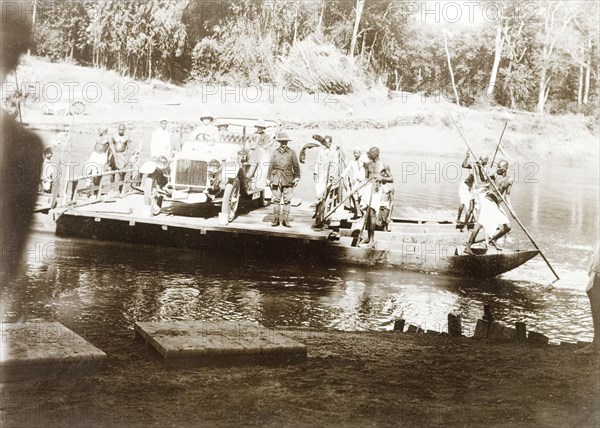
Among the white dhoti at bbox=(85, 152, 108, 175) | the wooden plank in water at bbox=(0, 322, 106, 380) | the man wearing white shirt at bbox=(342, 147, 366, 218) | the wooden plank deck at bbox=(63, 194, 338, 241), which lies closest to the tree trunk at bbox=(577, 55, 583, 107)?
the man wearing white shirt at bbox=(342, 147, 366, 218)

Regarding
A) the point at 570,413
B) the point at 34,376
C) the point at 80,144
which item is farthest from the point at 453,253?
the point at 80,144

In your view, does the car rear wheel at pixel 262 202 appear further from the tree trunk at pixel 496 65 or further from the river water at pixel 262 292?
the tree trunk at pixel 496 65

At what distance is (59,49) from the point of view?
693 inches

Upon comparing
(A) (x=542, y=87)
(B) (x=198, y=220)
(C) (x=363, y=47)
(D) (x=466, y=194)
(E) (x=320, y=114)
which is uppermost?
(A) (x=542, y=87)

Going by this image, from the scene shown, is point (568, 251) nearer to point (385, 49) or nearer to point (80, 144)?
point (385, 49)

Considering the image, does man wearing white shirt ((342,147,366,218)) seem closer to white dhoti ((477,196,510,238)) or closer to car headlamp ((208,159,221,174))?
white dhoti ((477,196,510,238))

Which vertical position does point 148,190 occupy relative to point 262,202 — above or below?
above

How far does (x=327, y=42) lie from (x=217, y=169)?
955 cm

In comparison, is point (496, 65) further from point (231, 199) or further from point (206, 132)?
point (231, 199)

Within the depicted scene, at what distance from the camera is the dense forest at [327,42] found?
1775 centimetres

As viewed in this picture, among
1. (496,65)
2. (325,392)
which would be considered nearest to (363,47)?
(496,65)

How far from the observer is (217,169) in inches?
510

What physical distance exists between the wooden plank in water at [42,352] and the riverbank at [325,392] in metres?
0.08

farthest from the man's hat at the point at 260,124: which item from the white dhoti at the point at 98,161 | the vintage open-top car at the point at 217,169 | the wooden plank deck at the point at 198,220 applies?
the white dhoti at the point at 98,161
